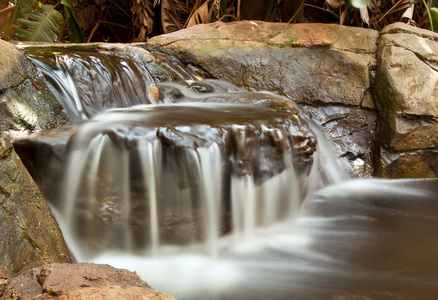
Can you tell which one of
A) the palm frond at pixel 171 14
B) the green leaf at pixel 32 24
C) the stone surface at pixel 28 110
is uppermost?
the palm frond at pixel 171 14

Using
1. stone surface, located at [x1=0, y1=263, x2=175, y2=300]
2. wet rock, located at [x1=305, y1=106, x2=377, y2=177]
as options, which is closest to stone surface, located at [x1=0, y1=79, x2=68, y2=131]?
stone surface, located at [x1=0, y1=263, x2=175, y2=300]

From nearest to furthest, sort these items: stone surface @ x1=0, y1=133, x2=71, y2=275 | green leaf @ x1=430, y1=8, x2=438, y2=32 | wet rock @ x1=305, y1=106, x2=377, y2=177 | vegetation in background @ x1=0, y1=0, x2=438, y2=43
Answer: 1. stone surface @ x1=0, y1=133, x2=71, y2=275
2. wet rock @ x1=305, y1=106, x2=377, y2=177
3. green leaf @ x1=430, y1=8, x2=438, y2=32
4. vegetation in background @ x1=0, y1=0, x2=438, y2=43

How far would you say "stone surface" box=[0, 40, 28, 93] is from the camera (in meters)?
2.59

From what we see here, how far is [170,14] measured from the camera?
6.89m

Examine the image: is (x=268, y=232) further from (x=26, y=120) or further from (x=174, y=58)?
(x=174, y=58)

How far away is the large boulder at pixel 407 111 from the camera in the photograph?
4.11 meters

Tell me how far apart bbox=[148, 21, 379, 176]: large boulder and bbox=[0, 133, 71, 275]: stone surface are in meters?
3.04

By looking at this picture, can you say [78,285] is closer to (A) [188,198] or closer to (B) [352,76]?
(A) [188,198]

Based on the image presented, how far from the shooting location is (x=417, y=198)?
11.6 ft

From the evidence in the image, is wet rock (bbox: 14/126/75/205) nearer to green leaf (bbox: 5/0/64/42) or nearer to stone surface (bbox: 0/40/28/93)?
stone surface (bbox: 0/40/28/93)

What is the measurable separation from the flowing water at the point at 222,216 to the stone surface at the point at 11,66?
29cm

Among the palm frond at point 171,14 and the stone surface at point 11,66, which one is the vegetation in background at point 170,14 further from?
the stone surface at point 11,66

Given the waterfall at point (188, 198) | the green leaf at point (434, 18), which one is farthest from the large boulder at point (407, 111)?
the green leaf at point (434, 18)

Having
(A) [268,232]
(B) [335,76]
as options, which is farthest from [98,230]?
(B) [335,76]
